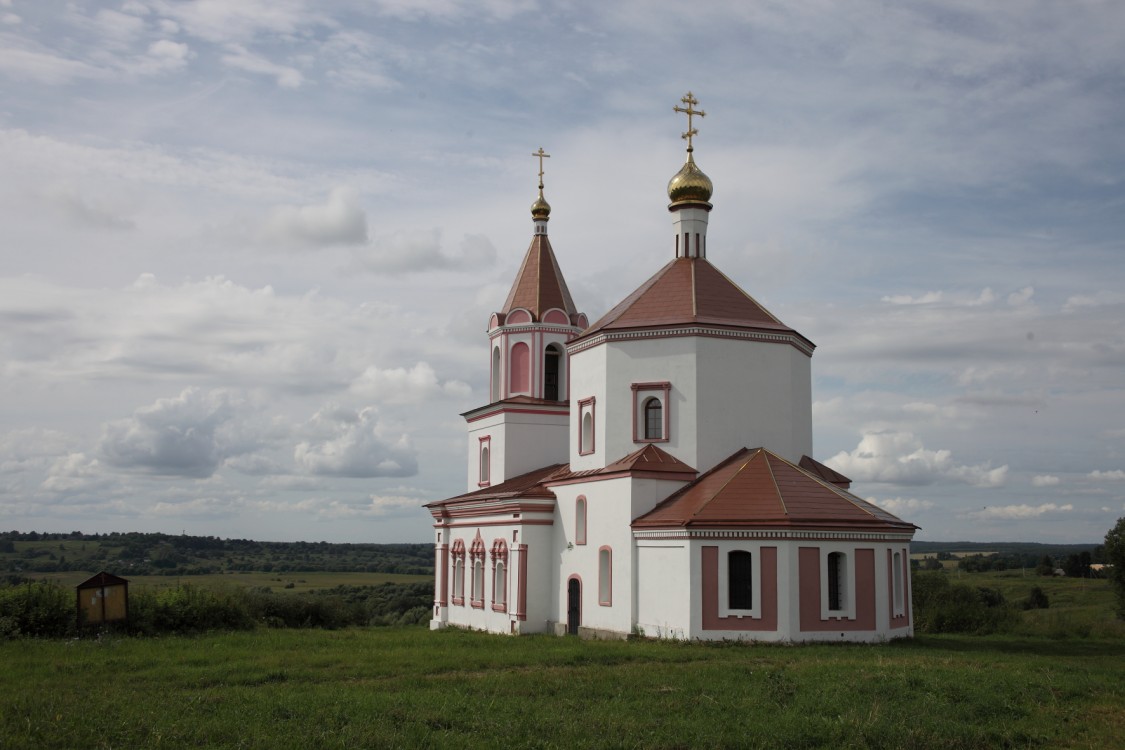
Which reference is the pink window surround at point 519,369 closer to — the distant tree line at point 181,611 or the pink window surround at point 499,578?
the pink window surround at point 499,578

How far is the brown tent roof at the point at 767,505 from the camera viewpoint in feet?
76.9

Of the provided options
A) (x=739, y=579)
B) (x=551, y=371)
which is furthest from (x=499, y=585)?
(x=739, y=579)

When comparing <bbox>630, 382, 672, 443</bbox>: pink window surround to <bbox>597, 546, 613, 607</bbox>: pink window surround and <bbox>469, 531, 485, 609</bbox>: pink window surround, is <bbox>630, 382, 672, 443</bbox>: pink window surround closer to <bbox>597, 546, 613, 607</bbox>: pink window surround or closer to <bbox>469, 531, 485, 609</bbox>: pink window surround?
<bbox>597, 546, 613, 607</bbox>: pink window surround

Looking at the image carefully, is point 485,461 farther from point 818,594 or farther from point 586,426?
→ point 818,594

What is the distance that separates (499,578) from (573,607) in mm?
3844

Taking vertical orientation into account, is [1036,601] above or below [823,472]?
below

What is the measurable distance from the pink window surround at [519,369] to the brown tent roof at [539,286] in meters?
1.28

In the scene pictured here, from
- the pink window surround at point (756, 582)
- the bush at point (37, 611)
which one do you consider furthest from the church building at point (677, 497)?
the bush at point (37, 611)

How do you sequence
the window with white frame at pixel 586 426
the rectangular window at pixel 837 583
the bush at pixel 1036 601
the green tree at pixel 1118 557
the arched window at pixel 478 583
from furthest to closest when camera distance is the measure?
the bush at pixel 1036 601 → the green tree at pixel 1118 557 → the arched window at pixel 478 583 → the window with white frame at pixel 586 426 → the rectangular window at pixel 837 583

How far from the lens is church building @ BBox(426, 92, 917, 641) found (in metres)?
23.5

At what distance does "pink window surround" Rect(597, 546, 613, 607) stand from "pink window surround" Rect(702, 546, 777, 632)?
394 cm

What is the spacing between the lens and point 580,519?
28.9 m

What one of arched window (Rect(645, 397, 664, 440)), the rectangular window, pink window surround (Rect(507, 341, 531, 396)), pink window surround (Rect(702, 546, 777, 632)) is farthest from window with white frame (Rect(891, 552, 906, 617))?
pink window surround (Rect(507, 341, 531, 396))

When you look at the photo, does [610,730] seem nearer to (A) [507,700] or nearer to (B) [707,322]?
(A) [507,700]
